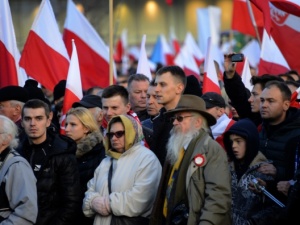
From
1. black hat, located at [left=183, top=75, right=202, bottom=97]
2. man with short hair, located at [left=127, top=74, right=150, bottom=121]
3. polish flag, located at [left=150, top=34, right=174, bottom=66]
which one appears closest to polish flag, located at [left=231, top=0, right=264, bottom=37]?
man with short hair, located at [left=127, top=74, right=150, bottom=121]

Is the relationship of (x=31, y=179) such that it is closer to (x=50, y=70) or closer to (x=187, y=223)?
(x=187, y=223)

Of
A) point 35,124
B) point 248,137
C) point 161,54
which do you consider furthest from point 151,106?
point 161,54

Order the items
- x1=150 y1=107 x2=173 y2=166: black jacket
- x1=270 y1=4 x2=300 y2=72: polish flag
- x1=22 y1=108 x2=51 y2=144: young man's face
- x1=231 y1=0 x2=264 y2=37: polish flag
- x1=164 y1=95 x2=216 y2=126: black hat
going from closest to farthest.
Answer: x1=164 y1=95 x2=216 y2=126: black hat < x1=150 y1=107 x2=173 y2=166: black jacket < x1=22 y1=108 x2=51 y2=144: young man's face < x1=270 y1=4 x2=300 y2=72: polish flag < x1=231 y1=0 x2=264 y2=37: polish flag

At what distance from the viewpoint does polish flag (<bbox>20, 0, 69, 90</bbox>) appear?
12.7m

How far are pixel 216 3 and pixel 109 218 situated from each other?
65.2 meters

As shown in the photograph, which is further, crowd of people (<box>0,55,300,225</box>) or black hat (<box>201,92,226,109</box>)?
black hat (<box>201,92,226,109</box>)

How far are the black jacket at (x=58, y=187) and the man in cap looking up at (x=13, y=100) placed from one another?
1.91 metres

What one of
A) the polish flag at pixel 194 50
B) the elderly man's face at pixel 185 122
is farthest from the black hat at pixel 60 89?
the polish flag at pixel 194 50

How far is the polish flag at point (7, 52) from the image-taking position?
11805 millimetres

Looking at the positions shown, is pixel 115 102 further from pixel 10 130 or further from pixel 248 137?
pixel 248 137

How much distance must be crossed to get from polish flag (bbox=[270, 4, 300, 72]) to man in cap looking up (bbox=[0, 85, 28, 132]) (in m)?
3.78

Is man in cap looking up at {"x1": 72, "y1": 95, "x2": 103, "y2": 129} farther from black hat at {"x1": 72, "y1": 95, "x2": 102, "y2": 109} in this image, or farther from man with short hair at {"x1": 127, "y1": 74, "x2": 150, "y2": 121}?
man with short hair at {"x1": 127, "y1": 74, "x2": 150, "y2": 121}

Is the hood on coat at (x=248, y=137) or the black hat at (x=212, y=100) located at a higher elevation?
the black hat at (x=212, y=100)

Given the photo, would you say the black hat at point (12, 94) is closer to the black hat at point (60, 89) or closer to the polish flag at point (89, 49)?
the black hat at point (60, 89)
